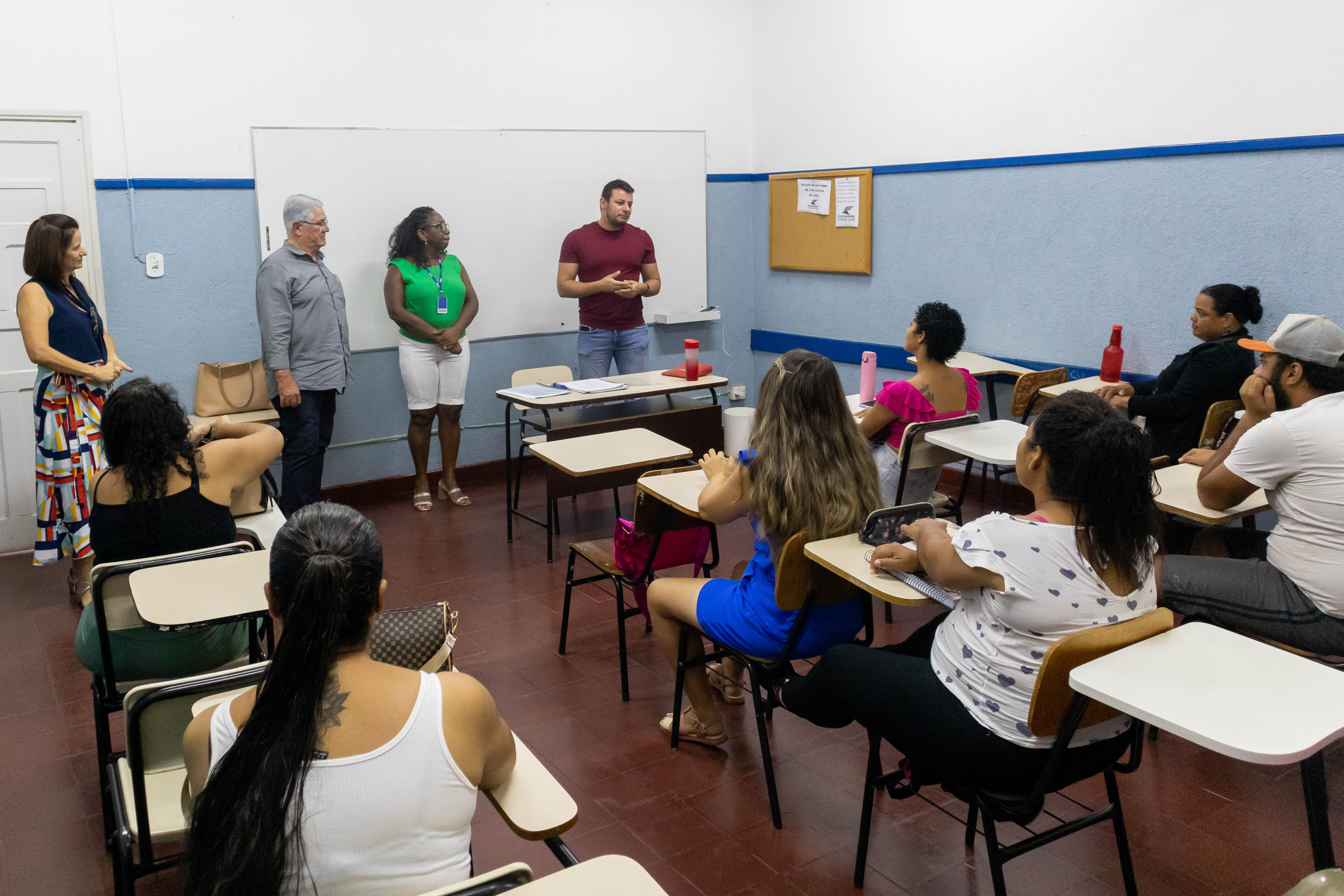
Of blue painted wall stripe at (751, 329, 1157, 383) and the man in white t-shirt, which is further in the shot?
blue painted wall stripe at (751, 329, 1157, 383)

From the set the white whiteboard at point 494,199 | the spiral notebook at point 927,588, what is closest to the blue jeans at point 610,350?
the white whiteboard at point 494,199

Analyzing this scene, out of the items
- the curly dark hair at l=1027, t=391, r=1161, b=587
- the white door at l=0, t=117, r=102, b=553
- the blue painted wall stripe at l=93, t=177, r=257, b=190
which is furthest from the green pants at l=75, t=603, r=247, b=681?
the blue painted wall stripe at l=93, t=177, r=257, b=190

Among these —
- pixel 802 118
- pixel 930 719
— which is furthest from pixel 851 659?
pixel 802 118

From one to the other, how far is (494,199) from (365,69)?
965 mm

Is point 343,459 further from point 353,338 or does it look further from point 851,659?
point 851,659

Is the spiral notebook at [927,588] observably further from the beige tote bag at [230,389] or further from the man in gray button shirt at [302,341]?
the beige tote bag at [230,389]

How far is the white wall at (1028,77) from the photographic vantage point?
417 cm

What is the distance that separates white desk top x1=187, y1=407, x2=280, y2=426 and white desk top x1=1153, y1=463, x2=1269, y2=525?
12.9 feet

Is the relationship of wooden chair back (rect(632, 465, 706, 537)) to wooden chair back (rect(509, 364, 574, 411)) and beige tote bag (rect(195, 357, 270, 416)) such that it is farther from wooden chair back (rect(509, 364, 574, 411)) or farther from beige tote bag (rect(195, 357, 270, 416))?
beige tote bag (rect(195, 357, 270, 416))

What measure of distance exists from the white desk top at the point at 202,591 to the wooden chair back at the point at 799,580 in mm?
1177

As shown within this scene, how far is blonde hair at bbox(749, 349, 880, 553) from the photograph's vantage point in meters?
2.56

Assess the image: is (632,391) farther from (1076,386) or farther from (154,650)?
(154,650)

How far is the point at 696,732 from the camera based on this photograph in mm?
3023

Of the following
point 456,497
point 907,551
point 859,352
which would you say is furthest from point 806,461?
point 859,352
